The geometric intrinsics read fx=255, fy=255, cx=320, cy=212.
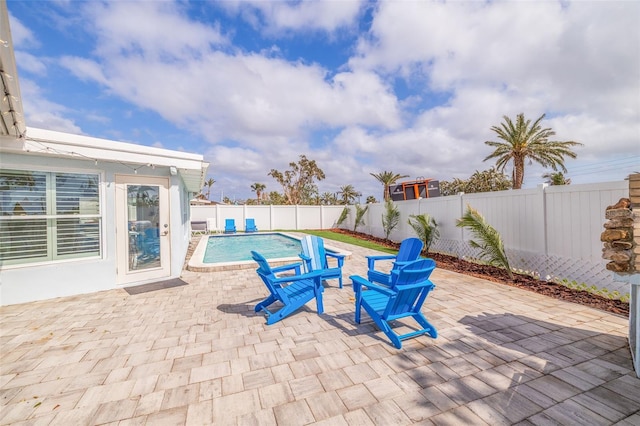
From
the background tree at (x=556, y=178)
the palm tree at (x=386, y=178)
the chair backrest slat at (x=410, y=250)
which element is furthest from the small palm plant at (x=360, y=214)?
the background tree at (x=556, y=178)

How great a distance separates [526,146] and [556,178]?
13.7 metres

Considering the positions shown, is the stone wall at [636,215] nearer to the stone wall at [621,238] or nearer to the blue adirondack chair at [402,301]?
the stone wall at [621,238]

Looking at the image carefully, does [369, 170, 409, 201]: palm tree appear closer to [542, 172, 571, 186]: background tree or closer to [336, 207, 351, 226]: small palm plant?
[336, 207, 351, 226]: small palm plant

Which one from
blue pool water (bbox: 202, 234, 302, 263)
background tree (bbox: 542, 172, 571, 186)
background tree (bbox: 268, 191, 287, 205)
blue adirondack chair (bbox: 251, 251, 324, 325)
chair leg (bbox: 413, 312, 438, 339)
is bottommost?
blue pool water (bbox: 202, 234, 302, 263)

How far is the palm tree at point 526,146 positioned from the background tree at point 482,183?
13305mm

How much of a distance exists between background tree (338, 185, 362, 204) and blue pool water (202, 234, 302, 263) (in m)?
22.3

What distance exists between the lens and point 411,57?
27.3ft

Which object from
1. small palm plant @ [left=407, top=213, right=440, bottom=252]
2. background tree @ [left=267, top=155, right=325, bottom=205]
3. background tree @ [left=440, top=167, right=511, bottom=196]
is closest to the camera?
small palm plant @ [left=407, top=213, right=440, bottom=252]

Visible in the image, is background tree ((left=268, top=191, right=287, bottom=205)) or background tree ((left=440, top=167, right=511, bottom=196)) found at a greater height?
background tree ((left=440, top=167, right=511, bottom=196))

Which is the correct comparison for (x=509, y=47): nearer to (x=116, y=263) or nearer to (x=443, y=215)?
(x=443, y=215)

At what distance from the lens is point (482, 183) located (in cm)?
3119

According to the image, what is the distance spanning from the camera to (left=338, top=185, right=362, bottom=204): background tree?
37.5 metres

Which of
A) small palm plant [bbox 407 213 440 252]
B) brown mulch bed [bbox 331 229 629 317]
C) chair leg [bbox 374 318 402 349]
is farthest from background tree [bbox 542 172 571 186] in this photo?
chair leg [bbox 374 318 402 349]

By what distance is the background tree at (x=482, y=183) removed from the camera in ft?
96.6
